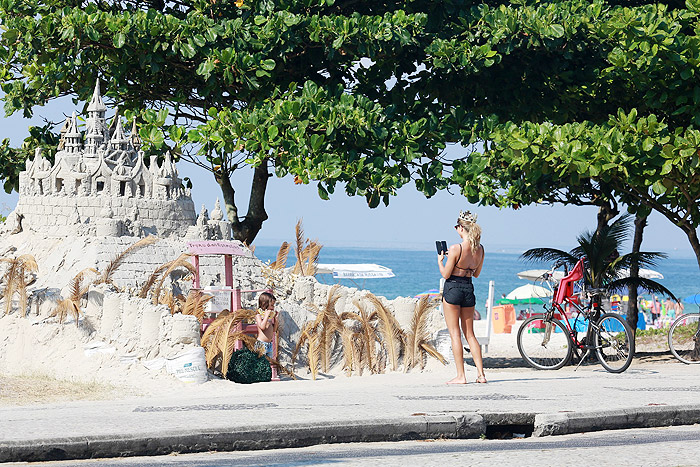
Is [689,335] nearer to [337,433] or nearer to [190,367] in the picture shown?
[190,367]

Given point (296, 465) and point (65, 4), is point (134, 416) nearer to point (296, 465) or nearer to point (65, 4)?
point (296, 465)

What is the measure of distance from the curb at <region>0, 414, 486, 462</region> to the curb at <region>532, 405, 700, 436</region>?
24.8 inches

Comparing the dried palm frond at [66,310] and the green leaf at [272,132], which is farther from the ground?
the green leaf at [272,132]

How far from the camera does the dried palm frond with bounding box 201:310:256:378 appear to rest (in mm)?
14531

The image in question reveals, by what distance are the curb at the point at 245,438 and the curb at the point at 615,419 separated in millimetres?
631

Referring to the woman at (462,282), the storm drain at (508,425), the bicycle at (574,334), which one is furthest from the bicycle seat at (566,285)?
the storm drain at (508,425)

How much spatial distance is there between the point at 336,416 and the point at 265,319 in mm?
6095

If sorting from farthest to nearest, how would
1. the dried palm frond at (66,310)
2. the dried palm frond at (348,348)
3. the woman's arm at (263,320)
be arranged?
the dried palm frond at (348,348) < the dried palm frond at (66,310) < the woman's arm at (263,320)

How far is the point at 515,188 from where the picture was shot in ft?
62.9

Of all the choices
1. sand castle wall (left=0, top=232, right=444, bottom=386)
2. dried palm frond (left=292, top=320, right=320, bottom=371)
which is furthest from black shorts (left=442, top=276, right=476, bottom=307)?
dried palm frond (left=292, top=320, right=320, bottom=371)

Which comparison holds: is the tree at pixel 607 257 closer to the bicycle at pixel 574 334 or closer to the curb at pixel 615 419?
the bicycle at pixel 574 334

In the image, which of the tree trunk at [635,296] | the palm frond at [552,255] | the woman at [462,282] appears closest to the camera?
the woman at [462,282]

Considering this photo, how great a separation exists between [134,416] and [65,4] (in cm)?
1330

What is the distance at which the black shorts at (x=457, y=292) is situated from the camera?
39.0 ft
